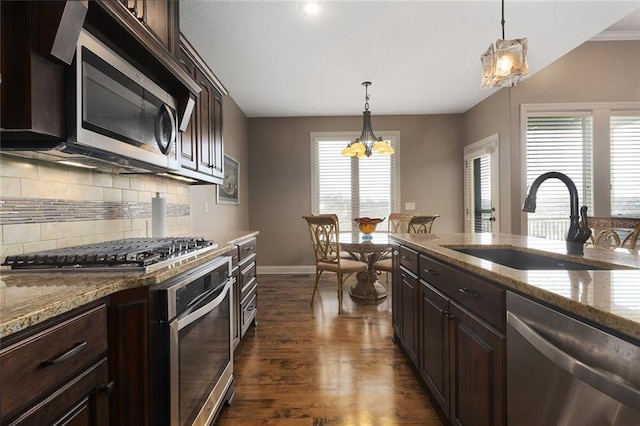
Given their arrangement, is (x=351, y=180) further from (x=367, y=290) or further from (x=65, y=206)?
(x=65, y=206)

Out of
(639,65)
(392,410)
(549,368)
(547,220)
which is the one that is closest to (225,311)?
(392,410)

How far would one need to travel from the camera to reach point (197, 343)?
1.32 m

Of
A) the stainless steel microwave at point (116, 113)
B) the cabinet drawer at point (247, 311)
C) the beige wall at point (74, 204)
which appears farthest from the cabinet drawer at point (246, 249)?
the stainless steel microwave at point (116, 113)

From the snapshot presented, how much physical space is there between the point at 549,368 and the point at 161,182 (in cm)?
244

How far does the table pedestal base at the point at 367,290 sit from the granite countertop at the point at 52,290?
2.77 meters

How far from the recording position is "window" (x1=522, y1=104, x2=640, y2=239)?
12.7ft

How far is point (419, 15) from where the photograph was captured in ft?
7.95

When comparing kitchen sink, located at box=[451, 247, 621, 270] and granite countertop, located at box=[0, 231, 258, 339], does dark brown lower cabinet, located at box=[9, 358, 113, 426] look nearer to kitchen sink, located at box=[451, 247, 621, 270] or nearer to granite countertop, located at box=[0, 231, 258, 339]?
granite countertop, located at box=[0, 231, 258, 339]

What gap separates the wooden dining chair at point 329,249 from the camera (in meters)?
3.27

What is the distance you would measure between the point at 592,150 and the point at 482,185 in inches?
→ 51.5

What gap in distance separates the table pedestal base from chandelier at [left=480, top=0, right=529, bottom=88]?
247 cm

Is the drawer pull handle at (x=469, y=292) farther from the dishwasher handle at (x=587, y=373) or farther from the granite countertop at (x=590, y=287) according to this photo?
the dishwasher handle at (x=587, y=373)

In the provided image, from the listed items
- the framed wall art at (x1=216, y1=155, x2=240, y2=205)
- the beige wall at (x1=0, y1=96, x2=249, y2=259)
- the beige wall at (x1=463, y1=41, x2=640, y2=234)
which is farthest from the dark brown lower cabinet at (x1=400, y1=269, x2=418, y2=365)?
the beige wall at (x1=463, y1=41, x2=640, y2=234)

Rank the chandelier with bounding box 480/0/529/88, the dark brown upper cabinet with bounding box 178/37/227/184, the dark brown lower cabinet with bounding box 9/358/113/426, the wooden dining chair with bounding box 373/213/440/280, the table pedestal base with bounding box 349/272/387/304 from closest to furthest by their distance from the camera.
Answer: the dark brown lower cabinet with bounding box 9/358/113/426 → the chandelier with bounding box 480/0/529/88 → the dark brown upper cabinet with bounding box 178/37/227/184 → the wooden dining chair with bounding box 373/213/440/280 → the table pedestal base with bounding box 349/272/387/304
